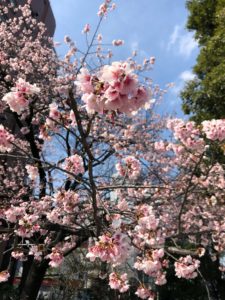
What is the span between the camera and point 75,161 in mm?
5027

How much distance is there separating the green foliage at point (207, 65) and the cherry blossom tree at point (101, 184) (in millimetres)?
1309

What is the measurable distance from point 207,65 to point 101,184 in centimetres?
412

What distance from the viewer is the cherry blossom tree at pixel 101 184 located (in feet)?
8.16

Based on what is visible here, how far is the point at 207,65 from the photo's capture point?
9195 millimetres

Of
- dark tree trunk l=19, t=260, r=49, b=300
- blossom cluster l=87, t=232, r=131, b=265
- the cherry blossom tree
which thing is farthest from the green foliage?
blossom cluster l=87, t=232, r=131, b=265

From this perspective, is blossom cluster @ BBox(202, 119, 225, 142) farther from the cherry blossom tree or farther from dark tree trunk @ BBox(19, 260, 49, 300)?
dark tree trunk @ BBox(19, 260, 49, 300)

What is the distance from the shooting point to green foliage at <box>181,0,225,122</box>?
802cm

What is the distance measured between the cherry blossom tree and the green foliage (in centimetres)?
131

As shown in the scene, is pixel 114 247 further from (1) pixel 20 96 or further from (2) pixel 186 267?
(2) pixel 186 267

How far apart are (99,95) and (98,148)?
8798 millimetres

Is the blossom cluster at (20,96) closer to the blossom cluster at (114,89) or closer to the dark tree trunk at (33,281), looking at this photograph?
the blossom cluster at (114,89)

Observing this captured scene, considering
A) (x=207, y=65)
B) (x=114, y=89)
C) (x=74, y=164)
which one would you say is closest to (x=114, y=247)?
(x=114, y=89)

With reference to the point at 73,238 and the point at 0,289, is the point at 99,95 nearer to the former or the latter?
the point at 73,238

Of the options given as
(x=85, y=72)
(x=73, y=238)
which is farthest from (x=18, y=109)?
(x=73, y=238)
